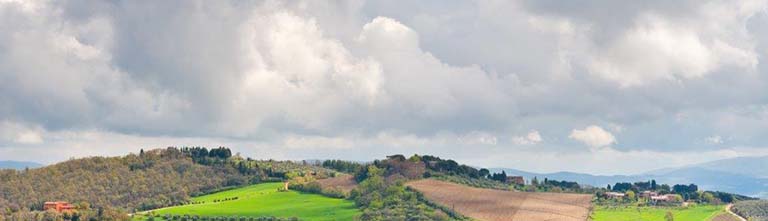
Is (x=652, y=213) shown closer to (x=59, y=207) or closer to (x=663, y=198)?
(x=663, y=198)

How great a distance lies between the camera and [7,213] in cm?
17725

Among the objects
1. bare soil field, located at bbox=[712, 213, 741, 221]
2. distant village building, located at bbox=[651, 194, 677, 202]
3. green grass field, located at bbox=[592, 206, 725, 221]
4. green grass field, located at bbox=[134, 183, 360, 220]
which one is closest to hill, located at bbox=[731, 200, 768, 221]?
bare soil field, located at bbox=[712, 213, 741, 221]

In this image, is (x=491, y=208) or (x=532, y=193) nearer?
(x=491, y=208)

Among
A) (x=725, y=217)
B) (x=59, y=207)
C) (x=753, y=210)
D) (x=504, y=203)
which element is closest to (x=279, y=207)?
(x=59, y=207)

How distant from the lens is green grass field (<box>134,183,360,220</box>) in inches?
6476

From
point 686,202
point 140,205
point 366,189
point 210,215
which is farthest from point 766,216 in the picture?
point 140,205

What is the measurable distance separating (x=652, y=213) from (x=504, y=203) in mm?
27460

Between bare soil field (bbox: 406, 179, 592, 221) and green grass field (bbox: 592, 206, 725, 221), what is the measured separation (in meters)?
3.30

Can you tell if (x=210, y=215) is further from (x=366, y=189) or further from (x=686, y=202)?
(x=686, y=202)

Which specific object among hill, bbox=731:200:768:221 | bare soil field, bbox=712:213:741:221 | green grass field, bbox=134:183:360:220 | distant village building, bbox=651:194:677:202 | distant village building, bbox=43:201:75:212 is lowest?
distant village building, bbox=43:201:75:212

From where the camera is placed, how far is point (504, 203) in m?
171

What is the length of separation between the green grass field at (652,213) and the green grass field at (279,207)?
44152 millimetres

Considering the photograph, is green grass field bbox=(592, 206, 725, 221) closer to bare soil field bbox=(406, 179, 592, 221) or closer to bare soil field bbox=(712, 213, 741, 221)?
bare soil field bbox=(712, 213, 741, 221)

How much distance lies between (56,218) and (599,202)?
10102cm
